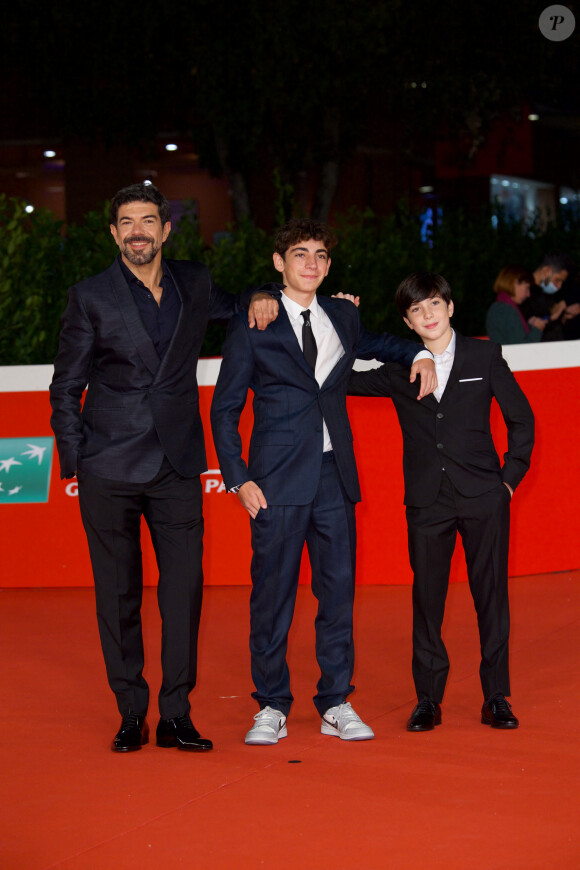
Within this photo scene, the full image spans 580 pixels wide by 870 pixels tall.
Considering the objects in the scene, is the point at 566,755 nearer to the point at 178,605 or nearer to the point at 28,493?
the point at 178,605

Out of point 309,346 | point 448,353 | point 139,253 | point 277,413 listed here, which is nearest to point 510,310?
point 448,353

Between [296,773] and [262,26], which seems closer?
[296,773]

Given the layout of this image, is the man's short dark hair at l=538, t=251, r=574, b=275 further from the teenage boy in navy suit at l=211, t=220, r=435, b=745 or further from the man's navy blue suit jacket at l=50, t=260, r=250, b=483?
the man's navy blue suit jacket at l=50, t=260, r=250, b=483

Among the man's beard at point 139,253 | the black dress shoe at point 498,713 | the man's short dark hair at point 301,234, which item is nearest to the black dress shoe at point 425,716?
the black dress shoe at point 498,713

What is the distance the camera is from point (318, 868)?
342 centimetres

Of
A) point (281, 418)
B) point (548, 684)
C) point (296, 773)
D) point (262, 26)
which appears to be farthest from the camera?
point (262, 26)

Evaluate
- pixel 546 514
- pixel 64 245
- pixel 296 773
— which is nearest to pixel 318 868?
pixel 296 773

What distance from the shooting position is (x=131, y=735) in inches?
179

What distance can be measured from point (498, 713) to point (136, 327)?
78.4 inches

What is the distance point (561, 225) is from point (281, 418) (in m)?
12.6

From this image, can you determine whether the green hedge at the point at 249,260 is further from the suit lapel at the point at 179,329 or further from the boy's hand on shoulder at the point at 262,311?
the boy's hand on shoulder at the point at 262,311

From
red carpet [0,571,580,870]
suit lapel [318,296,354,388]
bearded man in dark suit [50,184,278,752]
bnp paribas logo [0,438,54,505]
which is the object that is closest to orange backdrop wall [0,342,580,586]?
bnp paribas logo [0,438,54,505]

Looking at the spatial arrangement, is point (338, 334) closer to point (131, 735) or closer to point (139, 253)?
point (139, 253)

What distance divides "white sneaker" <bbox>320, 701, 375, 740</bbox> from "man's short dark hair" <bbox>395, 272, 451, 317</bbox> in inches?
60.9
